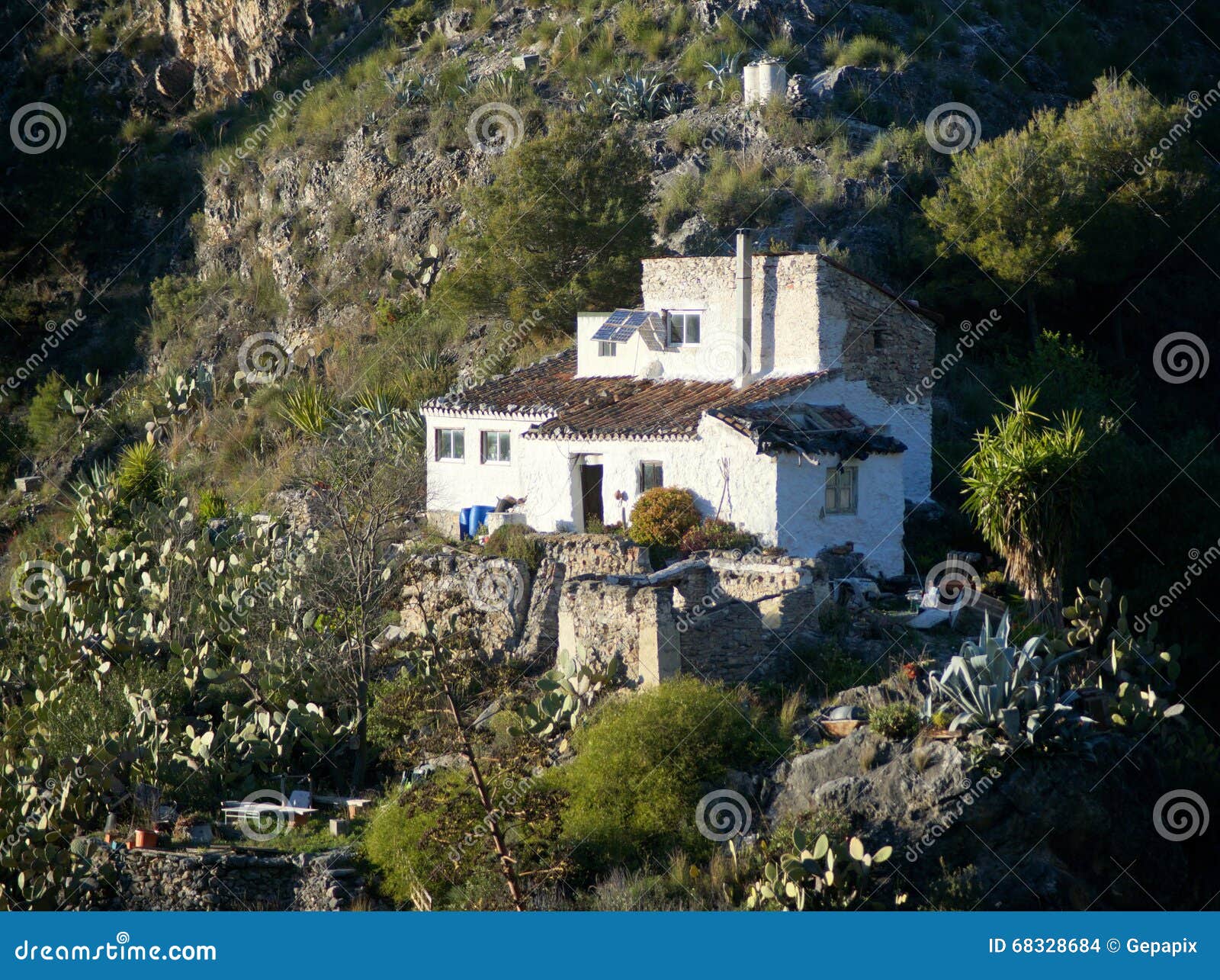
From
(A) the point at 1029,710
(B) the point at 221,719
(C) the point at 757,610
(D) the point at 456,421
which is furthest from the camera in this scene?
(D) the point at 456,421

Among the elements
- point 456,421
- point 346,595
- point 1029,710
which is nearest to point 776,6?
point 456,421

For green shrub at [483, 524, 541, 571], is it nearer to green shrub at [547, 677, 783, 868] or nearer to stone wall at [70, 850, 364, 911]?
green shrub at [547, 677, 783, 868]

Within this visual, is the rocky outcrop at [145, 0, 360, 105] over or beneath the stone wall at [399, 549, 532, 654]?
over

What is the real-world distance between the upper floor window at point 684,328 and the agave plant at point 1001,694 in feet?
36.9

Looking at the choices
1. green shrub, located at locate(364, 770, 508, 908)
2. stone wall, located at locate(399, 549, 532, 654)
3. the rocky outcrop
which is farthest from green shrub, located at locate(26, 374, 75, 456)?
green shrub, located at locate(364, 770, 508, 908)

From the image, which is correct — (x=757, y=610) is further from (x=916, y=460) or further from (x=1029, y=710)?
(x=916, y=460)

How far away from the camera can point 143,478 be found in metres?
34.1

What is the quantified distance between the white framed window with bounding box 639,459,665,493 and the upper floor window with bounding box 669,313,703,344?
10.7ft

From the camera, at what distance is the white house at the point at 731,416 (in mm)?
25453

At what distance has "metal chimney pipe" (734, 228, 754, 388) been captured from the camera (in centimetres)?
2766

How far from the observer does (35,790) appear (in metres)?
21.8

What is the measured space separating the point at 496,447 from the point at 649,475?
3.83m

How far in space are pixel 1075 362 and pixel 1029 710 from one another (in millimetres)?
17157

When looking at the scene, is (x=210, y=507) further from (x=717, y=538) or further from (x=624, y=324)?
(x=717, y=538)
